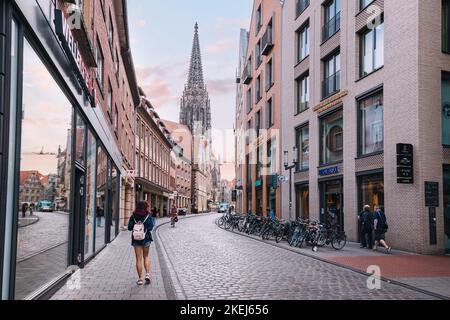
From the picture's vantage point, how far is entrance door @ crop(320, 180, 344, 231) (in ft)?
69.7

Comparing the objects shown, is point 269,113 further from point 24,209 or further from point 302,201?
point 24,209

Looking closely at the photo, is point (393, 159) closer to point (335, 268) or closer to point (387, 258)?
point (387, 258)

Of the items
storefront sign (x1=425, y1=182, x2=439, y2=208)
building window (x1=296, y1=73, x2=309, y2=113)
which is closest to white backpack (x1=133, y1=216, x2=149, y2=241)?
storefront sign (x1=425, y1=182, x2=439, y2=208)

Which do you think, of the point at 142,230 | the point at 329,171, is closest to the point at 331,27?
the point at 329,171

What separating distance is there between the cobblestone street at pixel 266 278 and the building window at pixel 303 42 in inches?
589

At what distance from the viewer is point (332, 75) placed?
2297 centimetres

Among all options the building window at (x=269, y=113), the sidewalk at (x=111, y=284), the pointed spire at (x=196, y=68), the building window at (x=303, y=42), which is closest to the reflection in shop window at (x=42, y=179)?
the sidewalk at (x=111, y=284)

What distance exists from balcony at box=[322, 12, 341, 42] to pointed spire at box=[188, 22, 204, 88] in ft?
332

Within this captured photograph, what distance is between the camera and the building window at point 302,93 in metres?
26.3

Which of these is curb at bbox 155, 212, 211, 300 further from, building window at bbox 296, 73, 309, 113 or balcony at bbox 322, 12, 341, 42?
building window at bbox 296, 73, 309, 113

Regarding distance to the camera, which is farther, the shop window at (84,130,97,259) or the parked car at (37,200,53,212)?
the shop window at (84,130,97,259)

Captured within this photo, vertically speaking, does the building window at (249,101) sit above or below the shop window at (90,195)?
above

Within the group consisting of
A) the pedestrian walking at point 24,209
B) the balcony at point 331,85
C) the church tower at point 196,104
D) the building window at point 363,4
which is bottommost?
the pedestrian walking at point 24,209

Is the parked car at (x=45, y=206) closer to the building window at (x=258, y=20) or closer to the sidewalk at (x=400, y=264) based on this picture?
the sidewalk at (x=400, y=264)
